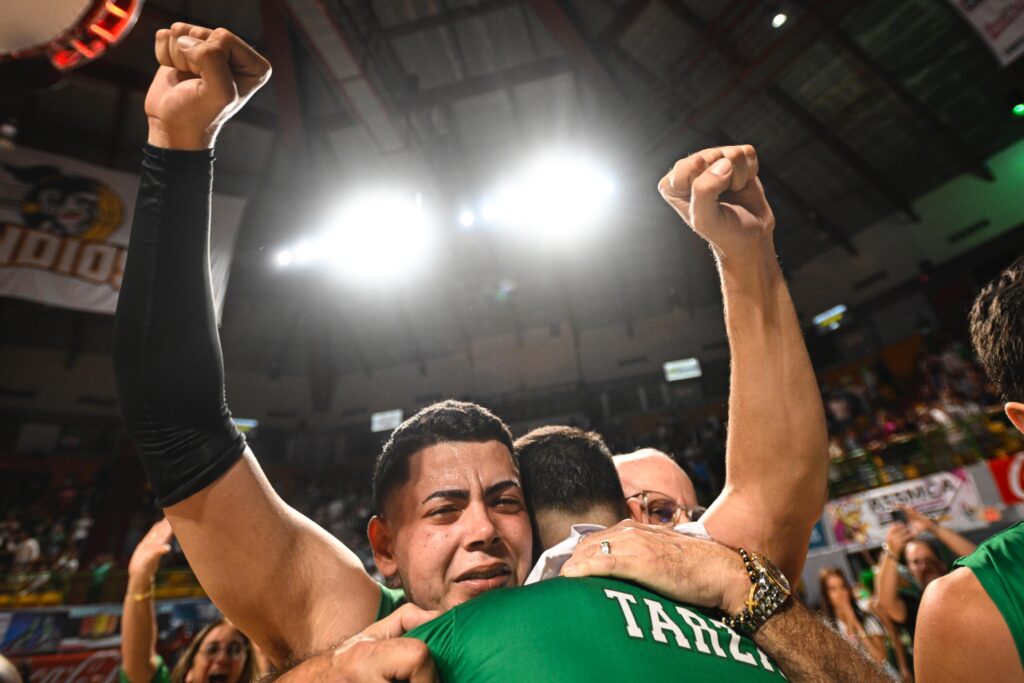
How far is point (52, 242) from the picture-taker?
356 inches

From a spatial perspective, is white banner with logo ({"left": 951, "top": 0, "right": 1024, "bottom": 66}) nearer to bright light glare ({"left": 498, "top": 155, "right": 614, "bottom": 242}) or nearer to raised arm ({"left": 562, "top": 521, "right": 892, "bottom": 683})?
bright light glare ({"left": 498, "top": 155, "right": 614, "bottom": 242})

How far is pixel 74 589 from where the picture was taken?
8867mm

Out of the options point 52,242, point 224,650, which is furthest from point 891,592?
point 52,242

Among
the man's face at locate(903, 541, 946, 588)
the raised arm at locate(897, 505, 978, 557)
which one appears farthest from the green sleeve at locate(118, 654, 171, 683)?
the man's face at locate(903, 541, 946, 588)

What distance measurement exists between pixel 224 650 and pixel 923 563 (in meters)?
4.43

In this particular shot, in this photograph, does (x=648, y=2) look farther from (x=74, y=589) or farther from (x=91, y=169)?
(x=74, y=589)

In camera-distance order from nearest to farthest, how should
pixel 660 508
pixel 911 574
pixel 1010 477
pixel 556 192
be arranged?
pixel 660 508 → pixel 911 574 → pixel 1010 477 → pixel 556 192

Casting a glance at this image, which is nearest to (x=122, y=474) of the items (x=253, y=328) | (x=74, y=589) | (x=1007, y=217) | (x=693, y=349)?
(x=253, y=328)

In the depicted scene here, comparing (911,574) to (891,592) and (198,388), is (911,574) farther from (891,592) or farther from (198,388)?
(198,388)

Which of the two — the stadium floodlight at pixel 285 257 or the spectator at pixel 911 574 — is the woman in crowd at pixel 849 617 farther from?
the stadium floodlight at pixel 285 257

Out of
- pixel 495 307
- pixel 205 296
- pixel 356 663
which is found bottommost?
pixel 356 663

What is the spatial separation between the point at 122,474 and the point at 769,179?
18.3 m

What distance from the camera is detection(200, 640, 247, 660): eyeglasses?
3000 mm

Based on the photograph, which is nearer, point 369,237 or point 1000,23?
point 1000,23
